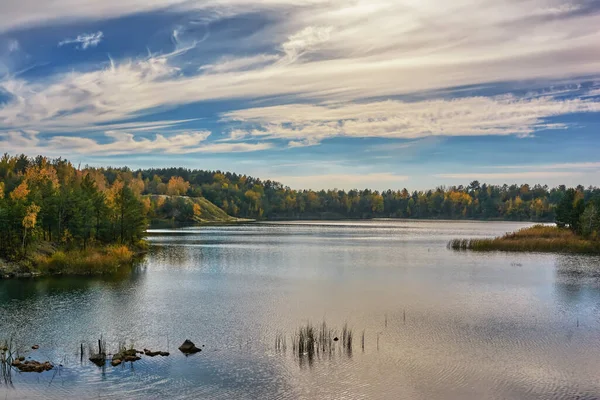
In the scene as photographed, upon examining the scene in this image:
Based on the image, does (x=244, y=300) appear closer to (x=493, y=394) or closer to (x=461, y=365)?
(x=461, y=365)

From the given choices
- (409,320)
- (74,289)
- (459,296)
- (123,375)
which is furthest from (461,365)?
(74,289)

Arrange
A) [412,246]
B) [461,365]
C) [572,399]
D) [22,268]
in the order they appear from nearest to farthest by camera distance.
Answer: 1. [572,399]
2. [461,365]
3. [22,268]
4. [412,246]

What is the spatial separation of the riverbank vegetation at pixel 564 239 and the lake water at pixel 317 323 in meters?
24.9

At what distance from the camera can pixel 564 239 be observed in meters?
87.6

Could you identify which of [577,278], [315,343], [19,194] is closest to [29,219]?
[19,194]

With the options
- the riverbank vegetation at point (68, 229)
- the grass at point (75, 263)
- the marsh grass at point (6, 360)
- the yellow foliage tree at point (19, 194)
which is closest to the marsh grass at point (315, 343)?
the marsh grass at point (6, 360)

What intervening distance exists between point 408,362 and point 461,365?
265 centimetres

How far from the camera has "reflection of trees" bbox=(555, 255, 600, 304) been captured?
44.8m

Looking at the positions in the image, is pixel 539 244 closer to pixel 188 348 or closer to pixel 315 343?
pixel 315 343

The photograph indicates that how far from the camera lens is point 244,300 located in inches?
1644

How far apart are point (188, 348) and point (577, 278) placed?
4614cm

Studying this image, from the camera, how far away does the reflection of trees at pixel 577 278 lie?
44844 millimetres

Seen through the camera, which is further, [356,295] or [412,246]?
[412,246]

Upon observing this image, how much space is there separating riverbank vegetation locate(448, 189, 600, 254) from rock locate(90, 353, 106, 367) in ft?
246
